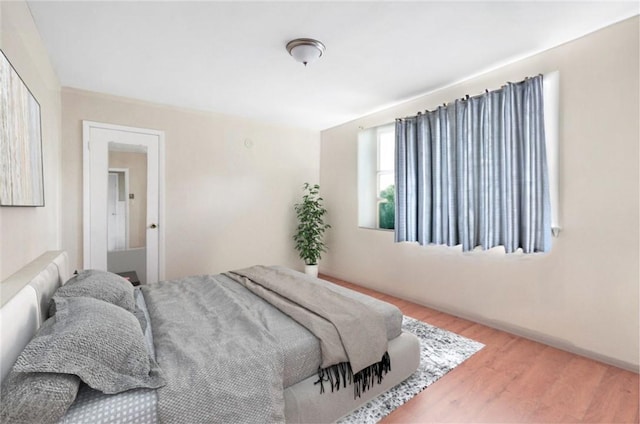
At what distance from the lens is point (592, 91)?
2.29m

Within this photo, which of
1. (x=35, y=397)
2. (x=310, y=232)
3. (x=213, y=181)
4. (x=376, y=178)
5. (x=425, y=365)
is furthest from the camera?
(x=310, y=232)

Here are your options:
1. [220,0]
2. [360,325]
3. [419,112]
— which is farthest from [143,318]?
[419,112]

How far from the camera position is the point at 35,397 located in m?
0.96

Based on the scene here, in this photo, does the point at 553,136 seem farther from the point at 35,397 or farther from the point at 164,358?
Answer: the point at 35,397

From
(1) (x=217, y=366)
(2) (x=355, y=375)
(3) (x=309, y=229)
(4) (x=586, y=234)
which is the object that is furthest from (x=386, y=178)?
(1) (x=217, y=366)

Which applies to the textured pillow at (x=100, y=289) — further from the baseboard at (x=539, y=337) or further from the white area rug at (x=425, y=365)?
the baseboard at (x=539, y=337)

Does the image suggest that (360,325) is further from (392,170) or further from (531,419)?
(392,170)

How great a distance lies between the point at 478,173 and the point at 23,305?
334 cm

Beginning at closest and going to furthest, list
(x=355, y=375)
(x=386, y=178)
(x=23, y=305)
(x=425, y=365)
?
(x=23, y=305), (x=355, y=375), (x=425, y=365), (x=386, y=178)

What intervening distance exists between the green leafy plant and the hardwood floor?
2661mm

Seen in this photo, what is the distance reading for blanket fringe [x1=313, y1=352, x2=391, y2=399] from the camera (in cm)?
163

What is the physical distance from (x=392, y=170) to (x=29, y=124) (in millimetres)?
3638

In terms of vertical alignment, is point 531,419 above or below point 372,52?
below

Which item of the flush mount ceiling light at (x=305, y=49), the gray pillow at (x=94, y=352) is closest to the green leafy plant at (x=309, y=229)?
the flush mount ceiling light at (x=305, y=49)
